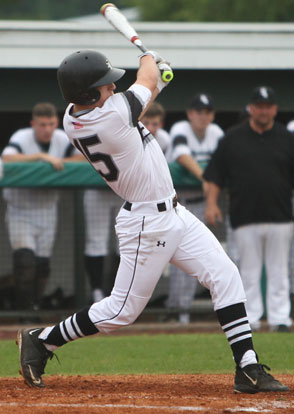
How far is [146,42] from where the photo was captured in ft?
32.4

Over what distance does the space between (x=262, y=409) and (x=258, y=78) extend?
690cm

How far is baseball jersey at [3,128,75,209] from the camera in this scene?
8.70 m

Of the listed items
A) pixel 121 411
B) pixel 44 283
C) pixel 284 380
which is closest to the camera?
pixel 121 411

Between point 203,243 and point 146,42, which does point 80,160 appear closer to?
point 146,42

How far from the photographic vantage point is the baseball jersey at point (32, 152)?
8695mm

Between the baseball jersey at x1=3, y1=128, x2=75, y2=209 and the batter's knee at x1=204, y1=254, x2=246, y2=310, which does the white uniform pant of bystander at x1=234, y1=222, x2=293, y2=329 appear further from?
the batter's knee at x1=204, y1=254, x2=246, y2=310

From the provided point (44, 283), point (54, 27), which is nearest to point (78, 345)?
point (44, 283)

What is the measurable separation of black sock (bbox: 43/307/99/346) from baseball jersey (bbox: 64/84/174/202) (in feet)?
2.40

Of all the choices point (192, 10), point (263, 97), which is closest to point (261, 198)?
point (263, 97)

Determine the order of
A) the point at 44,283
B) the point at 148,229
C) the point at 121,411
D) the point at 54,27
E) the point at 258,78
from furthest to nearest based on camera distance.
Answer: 1. the point at 258,78
2. the point at 54,27
3. the point at 44,283
4. the point at 148,229
5. the point at 121,411

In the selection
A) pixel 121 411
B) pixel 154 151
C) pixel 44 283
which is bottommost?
Answer: pixel 121 411

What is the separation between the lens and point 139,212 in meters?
4.80

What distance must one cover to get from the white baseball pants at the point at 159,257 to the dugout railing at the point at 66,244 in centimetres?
372

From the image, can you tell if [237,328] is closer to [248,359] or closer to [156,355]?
[248,359]
